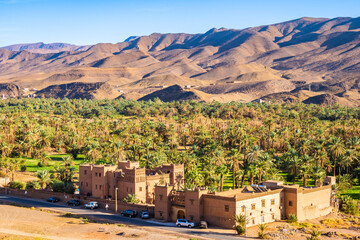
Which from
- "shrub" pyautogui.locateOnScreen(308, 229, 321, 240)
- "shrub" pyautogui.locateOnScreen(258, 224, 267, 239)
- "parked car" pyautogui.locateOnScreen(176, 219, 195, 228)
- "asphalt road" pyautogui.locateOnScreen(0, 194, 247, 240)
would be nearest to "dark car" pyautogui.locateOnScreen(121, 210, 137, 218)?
"asphalt road" pyautogui.locateOnScreen(0, 194, 247, 240)

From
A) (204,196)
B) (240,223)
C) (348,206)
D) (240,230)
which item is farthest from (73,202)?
(348,206)

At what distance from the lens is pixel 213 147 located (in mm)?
91875

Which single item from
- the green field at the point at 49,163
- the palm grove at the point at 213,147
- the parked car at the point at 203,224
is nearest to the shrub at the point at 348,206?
the palm grove at the point at 213,147

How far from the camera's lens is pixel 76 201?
6788 centimetres

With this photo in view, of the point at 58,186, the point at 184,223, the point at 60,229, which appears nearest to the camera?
the point at 60,229

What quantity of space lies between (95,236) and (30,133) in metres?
63.9

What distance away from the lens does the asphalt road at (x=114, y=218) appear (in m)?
52.3

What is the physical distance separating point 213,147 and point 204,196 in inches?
1411

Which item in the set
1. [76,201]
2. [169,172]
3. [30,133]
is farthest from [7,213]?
[30,133]

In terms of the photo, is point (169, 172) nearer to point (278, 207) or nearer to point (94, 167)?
point (94, 167)

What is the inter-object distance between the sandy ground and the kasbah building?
554 centimetres

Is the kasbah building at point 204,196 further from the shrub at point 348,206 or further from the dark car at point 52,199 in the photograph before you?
the dark car at point 52,199

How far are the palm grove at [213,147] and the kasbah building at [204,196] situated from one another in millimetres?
5575

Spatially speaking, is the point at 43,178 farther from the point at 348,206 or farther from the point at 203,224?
the point at 348,206
